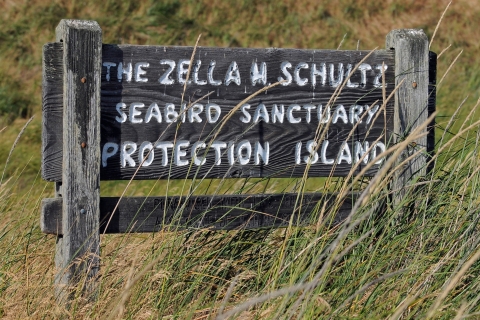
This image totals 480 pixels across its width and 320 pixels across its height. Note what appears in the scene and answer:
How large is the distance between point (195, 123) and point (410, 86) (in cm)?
101

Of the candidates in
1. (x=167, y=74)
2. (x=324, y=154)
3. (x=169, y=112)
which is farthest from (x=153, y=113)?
(x=324, y=154)

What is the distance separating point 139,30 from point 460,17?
4581mm

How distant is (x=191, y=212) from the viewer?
3098mm

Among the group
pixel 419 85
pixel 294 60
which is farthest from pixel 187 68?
pixel 419 85

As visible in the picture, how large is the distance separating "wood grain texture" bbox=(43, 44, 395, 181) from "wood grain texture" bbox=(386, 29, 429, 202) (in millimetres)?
47

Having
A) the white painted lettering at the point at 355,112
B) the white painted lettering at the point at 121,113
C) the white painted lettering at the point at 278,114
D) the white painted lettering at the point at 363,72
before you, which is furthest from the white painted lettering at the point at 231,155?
the white painted lettering at the point at 363,72

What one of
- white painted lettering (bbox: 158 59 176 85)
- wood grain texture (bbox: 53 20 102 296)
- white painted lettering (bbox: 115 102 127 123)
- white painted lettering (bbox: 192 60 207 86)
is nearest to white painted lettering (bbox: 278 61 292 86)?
white painted lettering (bbox: 192 60 207 86)

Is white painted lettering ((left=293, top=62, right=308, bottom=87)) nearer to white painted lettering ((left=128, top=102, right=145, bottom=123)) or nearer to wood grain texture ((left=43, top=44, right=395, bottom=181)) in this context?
wood grain texture ((left=43, top=44, right=395, bottom=181))

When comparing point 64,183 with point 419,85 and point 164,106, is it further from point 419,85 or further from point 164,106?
point 419,85

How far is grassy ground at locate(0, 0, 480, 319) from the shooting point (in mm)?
2453

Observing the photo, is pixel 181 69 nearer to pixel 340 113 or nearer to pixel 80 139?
pixel 80 139

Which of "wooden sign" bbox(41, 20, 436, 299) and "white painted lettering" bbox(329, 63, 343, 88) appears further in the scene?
"white painted lettering" bbox(329, 63, 343, 88)

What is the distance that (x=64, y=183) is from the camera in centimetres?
296

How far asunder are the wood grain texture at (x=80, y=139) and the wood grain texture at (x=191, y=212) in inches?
2.3
